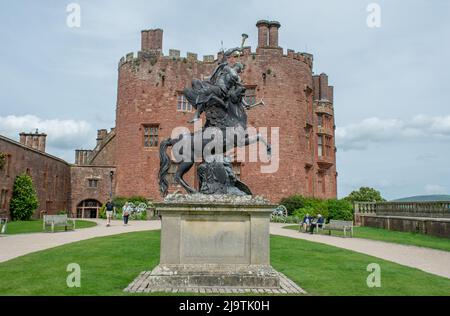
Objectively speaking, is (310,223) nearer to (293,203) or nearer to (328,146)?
(293,203)

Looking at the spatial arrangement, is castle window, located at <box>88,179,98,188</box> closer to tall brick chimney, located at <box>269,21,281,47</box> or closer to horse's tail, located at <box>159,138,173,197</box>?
tall brick chimney, located at <box>269,21,281,47</box>

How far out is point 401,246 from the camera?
55.4 feet

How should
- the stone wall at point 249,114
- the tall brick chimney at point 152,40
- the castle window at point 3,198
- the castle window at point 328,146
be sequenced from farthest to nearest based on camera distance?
the castle window at point 328,146
the tall brick chimney at point 152,40
the stone wall at point 249,114
the castle window at point 3,198

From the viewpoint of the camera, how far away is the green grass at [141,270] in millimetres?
8023

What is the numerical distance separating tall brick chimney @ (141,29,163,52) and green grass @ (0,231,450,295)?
91.8ft

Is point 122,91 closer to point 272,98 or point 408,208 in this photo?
point 272,98

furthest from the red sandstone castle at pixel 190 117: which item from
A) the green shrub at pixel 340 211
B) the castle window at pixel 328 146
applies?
the green shrub at pixel 340 211

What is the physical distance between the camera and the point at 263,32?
38.2 meters

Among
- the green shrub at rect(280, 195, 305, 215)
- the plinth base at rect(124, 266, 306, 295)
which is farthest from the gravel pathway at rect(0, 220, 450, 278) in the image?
the green shrub at rect(280, 195, 305, 215)

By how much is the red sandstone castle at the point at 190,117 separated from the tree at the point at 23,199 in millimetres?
3560

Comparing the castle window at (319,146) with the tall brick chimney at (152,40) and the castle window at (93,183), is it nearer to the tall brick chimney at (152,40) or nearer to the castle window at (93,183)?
the tall brick chimney at (152,40)

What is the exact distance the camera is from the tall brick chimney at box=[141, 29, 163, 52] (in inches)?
1570
